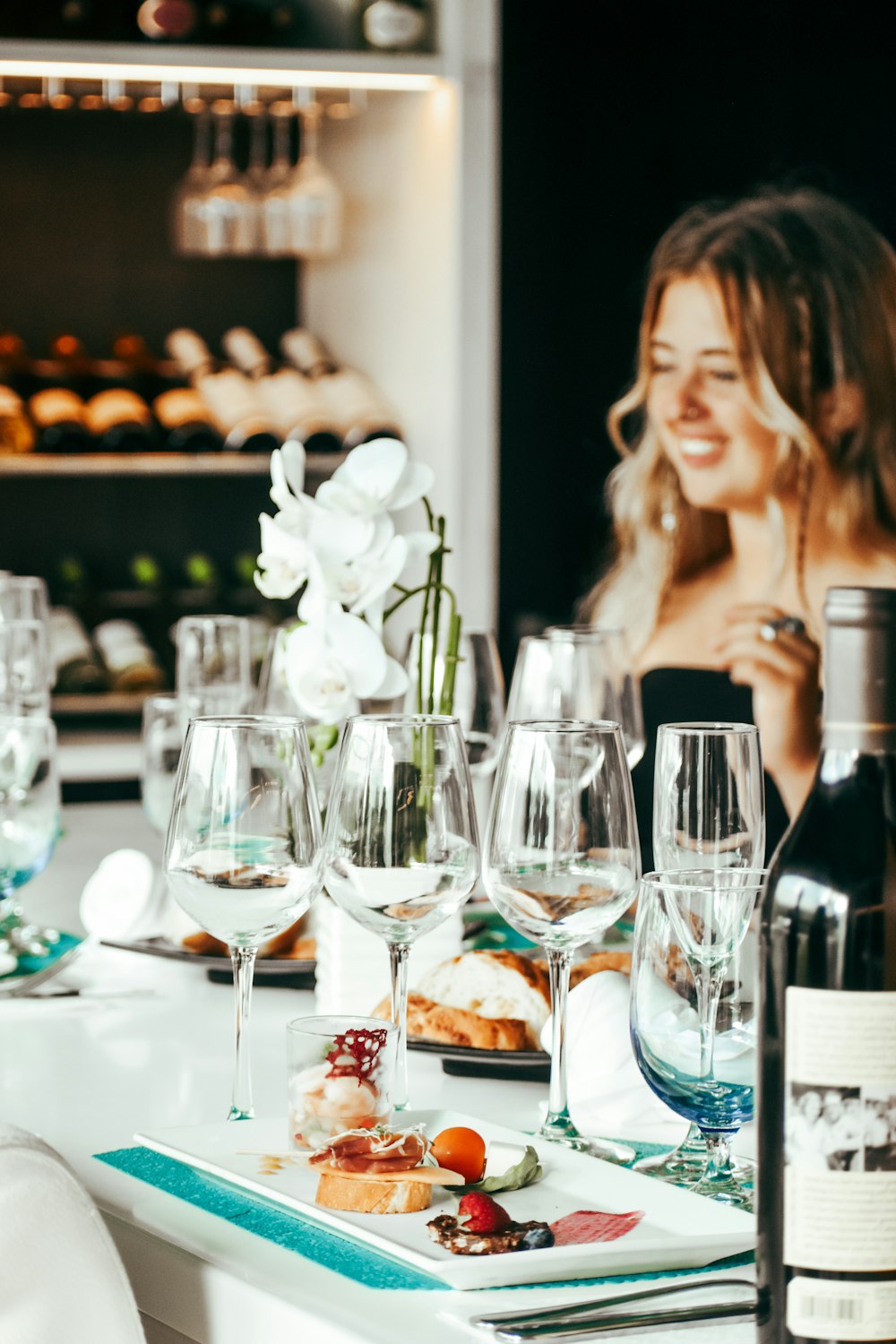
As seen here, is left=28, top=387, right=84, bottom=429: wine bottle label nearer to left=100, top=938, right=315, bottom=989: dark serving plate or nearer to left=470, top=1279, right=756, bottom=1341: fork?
left=100, top=938, right=315, bottom=989: dark serving plate

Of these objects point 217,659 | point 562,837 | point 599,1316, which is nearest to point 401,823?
point 562,837

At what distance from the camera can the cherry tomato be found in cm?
79

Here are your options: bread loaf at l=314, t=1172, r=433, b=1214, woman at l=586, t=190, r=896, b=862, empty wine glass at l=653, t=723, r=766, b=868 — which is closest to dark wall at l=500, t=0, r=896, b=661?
woman at l=586, t=190, r=896, b=862

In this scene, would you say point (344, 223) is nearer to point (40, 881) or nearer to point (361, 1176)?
point (40, 881)

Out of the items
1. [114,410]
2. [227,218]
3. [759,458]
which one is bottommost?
[759,458]

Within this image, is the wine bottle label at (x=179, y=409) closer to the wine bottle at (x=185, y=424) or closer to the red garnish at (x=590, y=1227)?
A: the wine bottle at (x=185, y=424)

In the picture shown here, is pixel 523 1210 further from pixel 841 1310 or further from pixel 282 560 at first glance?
pixel 282 560

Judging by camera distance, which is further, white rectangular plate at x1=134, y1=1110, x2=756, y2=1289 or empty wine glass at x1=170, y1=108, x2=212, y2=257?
empty wine glass at x1=170, y1=108, x2=212, y2=257

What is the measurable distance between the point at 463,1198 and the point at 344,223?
9.15 feet

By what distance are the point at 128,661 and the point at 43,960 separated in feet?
5.80

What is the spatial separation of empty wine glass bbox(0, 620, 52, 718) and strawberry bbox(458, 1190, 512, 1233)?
107cm

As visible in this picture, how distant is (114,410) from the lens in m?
3.12

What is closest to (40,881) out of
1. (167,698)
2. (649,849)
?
(167,698)

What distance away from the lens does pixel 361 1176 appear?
76 centimetres
